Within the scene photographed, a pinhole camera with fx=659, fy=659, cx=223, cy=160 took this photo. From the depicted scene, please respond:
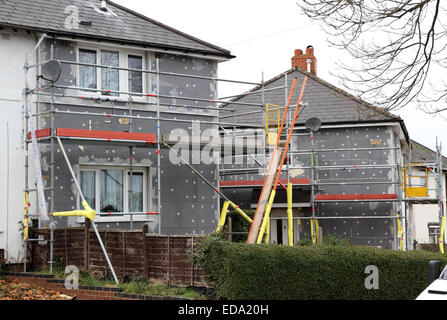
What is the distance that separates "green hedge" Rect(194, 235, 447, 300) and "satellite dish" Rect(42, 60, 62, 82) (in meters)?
5.06

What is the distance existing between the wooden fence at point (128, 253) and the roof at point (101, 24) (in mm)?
4944

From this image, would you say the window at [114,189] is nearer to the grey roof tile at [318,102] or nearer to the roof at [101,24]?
the roof at [101,24]

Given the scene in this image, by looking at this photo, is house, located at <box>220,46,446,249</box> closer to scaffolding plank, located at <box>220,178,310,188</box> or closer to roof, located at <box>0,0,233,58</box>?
scaffolding plank, located at <box>220,178,310,188</box>

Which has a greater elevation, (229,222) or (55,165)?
(55,165)

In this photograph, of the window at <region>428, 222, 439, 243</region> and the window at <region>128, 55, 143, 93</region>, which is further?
the window at <region>428, 222, 439, 243</region>

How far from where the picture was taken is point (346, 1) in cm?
1214

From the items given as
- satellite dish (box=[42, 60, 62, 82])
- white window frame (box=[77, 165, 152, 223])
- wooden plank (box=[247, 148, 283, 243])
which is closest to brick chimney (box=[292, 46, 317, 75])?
wooden plank (box=[247, 148, 283, 243])

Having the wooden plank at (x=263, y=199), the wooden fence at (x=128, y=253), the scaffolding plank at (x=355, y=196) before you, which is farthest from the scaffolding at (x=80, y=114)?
the scaffolding plank at (x=355, y=196)

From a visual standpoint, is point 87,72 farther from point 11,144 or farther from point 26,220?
point 26,220

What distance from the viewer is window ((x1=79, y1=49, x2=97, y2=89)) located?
16.2m
